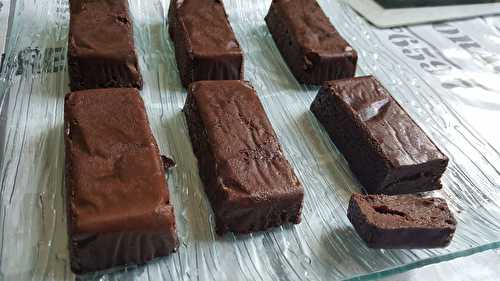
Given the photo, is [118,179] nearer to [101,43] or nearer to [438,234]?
[101,43]

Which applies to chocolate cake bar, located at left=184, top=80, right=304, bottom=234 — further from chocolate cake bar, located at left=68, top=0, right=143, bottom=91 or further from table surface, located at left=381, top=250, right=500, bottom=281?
Result: table surface, located at left=381, top=250, right=500, bottom=281

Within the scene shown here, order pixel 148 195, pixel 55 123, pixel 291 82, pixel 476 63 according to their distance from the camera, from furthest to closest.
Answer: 1. pixel 476 63
2. pixel 291 82
3. pixel 55 123
4. pixel 148 195

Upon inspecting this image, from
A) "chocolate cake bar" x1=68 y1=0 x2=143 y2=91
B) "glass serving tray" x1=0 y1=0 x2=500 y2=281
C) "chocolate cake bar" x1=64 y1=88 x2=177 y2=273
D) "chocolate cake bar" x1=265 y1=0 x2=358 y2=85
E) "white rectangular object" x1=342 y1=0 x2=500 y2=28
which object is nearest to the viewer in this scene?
"chocolate cake bar" x1=64 y1=88 x2=177 y2=273

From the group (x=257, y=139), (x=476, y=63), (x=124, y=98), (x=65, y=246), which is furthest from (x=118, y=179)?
(x=476, y=63)

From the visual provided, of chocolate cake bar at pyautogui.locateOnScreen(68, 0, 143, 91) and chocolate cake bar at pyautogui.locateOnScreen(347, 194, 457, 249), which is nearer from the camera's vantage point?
chocolate cake bar at pyautogui.locateOnScreen(347, 194, 457, 249)

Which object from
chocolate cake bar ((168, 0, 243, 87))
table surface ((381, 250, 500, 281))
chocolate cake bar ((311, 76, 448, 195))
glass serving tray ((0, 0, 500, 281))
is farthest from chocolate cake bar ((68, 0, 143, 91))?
table surface ((381, 250, 500, 281))

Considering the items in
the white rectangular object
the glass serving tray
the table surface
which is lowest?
the table surface
